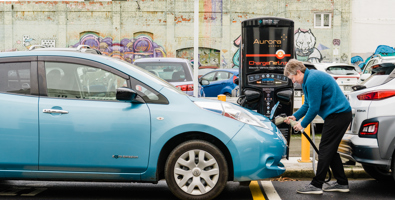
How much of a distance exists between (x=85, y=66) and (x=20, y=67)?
735mm

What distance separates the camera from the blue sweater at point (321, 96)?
5391mm

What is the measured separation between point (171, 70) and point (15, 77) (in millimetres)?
5140

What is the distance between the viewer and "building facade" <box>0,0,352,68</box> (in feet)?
103

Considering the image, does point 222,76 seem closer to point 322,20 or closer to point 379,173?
point 379,173

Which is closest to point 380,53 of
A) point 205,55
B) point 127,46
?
point 205,55

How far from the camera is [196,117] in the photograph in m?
5.02

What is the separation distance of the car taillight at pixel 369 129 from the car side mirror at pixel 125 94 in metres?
2.63

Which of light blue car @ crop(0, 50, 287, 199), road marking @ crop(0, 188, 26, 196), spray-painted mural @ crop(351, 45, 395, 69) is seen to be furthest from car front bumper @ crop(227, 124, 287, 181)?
spray-painted mural @ crop(351, 45, 395, 69)

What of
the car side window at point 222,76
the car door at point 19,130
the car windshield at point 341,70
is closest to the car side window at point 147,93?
the car door at point 19,130

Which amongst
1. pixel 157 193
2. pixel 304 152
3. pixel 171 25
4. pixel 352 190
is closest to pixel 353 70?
pixel 304 152

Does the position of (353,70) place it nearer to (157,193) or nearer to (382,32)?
(157,193)

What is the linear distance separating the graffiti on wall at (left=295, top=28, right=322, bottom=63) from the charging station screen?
24.0 meters

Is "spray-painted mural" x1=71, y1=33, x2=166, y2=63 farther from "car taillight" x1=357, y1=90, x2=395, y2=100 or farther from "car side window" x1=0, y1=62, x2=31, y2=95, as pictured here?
"car taillight" x1=357, y1=90, x2=395, y2=100

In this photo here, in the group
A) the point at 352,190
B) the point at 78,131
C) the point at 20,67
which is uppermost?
the point at 20,67
